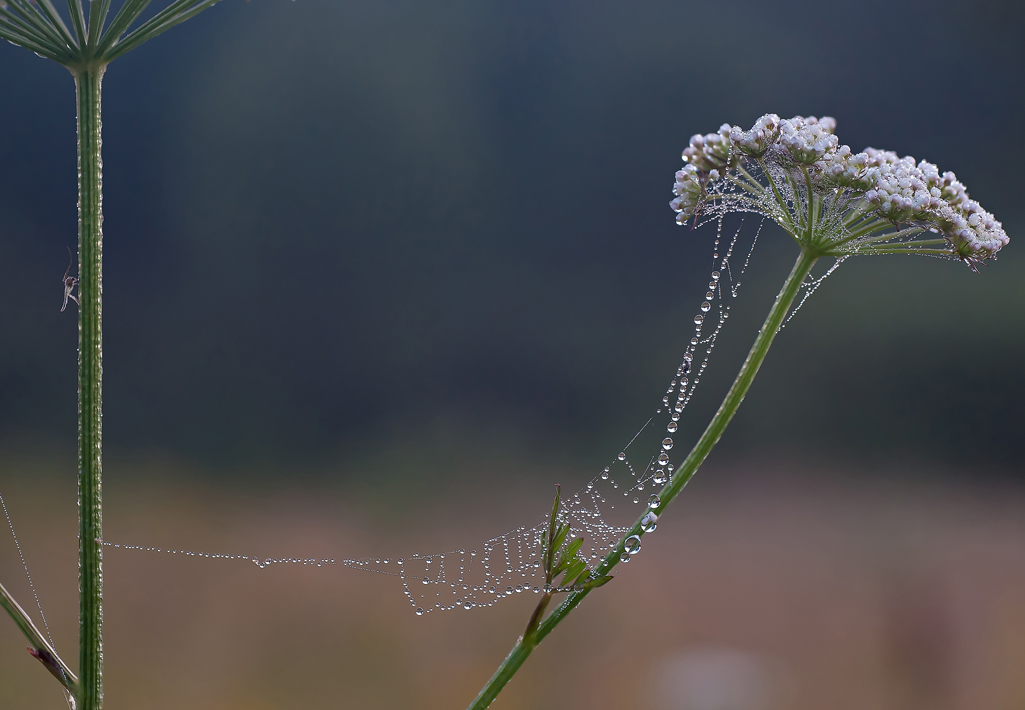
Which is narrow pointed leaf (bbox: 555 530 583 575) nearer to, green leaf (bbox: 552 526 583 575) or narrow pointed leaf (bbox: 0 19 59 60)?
green leaf (bbox: 552 526 583 575)

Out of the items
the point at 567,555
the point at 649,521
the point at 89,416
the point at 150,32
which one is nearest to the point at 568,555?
the point at 567,555

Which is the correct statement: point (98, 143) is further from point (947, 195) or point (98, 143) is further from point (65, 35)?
point (947, 195)

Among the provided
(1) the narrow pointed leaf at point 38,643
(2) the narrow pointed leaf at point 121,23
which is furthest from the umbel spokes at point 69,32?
(1) the narrow pointed leaf at point 38,643

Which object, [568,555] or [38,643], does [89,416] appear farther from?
[568,555]

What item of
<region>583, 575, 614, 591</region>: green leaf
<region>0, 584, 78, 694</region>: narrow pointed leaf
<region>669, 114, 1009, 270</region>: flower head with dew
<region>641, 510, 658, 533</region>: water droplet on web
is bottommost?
<region>0, 584, 78, 694</region>: narrow pointed leaf

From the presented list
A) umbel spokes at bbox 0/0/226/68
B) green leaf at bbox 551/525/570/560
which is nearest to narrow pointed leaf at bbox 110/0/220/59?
umbel spokes at bbox 0/0/226/68

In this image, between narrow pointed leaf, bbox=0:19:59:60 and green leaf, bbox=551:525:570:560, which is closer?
narrow pointed leaf, bbox=0:19:59:60

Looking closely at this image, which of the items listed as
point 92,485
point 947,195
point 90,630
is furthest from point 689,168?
point 90,630
